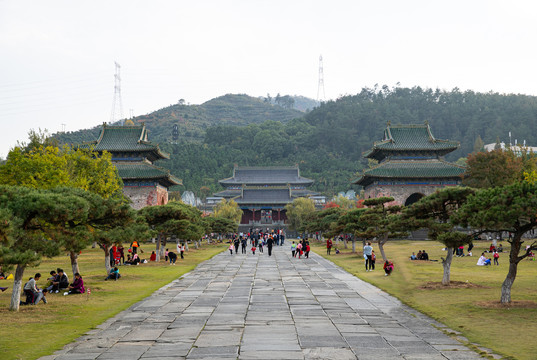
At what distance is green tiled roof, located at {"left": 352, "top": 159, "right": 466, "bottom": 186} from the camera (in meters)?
63.4

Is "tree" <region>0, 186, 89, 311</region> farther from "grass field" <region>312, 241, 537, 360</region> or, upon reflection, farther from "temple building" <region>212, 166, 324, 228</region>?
"temple building" <region>212, 166, 324, 228</region>

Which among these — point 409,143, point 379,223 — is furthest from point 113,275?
point 409,143

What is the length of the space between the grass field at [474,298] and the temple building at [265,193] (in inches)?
2336

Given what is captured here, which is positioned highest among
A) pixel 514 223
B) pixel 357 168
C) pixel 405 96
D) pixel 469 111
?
pixel 405 96

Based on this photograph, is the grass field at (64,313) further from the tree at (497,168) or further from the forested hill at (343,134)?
the forested hill at (343,134)

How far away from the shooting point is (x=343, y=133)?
148 m

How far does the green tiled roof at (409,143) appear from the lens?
65312 millimetres

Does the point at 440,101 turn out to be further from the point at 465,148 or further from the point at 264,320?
the point at 264,320

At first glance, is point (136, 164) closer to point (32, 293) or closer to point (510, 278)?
point (32, 293)

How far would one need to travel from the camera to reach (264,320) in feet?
46.9

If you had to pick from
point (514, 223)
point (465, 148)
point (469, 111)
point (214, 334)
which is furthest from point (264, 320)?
point (469, 111)

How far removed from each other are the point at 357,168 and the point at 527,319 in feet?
398

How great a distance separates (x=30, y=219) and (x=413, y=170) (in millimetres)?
55170

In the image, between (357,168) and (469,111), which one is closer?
(357,168)
